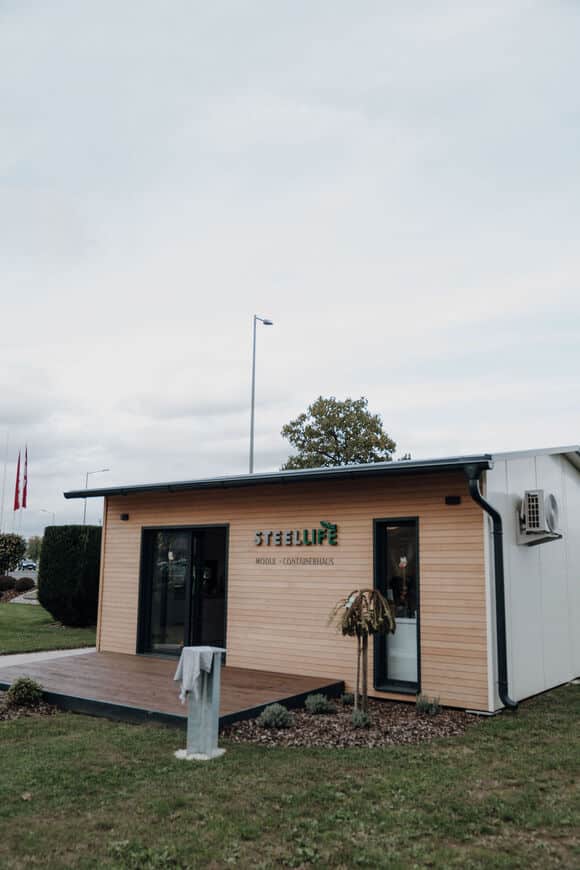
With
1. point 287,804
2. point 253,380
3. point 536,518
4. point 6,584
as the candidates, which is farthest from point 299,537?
point 6,584

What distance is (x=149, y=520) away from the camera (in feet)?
34.5

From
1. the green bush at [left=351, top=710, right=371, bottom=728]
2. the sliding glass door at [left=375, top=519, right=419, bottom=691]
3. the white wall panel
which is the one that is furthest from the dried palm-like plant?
the white wall panel

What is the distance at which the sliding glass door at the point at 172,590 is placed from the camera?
1008cm

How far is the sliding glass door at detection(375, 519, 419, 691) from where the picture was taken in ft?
25.7

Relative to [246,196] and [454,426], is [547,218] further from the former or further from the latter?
[454,426]

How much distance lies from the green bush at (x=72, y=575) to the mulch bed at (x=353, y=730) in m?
9.33

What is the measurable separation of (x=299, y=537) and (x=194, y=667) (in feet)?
11.4

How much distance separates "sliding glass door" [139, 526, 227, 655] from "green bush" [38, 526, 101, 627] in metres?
5.23

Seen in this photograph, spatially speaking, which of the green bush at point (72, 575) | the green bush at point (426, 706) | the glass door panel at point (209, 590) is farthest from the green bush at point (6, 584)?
the green bush at point (426, 706)

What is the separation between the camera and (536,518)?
25.4 feet

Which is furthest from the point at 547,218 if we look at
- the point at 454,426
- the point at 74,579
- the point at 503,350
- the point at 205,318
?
the point at 454,426

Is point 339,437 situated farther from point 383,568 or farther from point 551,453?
point 383,568

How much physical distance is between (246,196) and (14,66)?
407 centimetres

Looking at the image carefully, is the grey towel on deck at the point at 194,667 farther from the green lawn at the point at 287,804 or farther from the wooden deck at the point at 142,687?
the wooden deck at the point at 142,687
